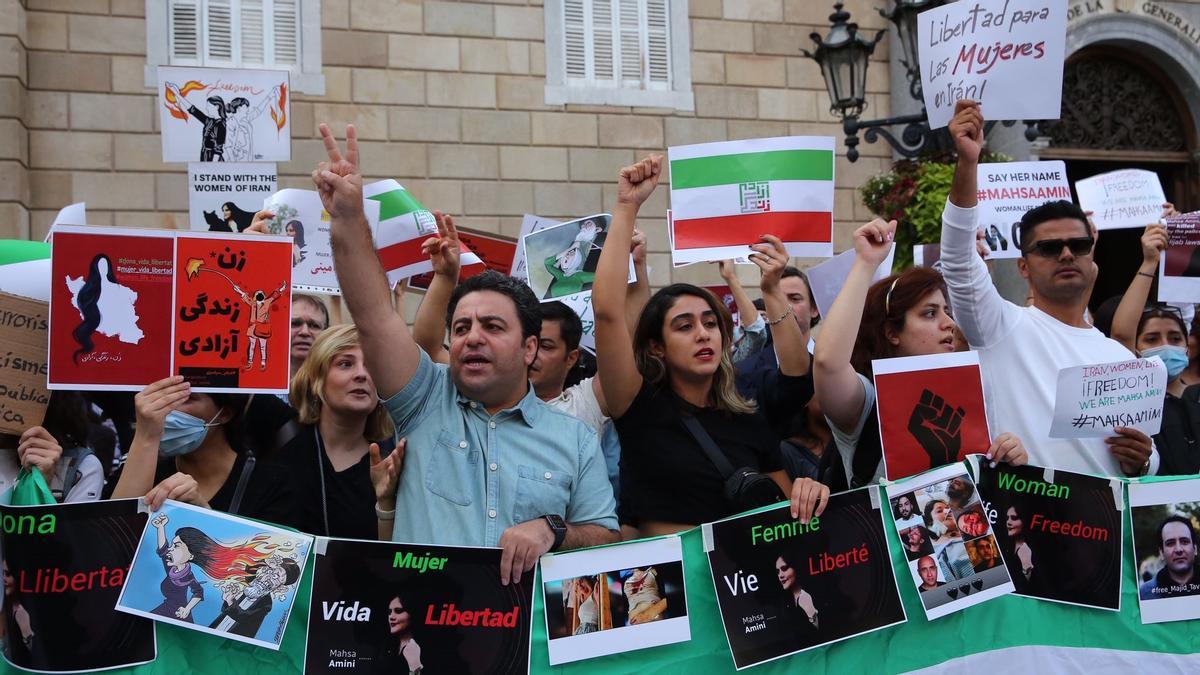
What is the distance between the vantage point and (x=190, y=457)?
388cm

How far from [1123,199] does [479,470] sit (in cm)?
542

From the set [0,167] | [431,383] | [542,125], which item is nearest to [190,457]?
[431,383]

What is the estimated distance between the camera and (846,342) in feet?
11.5

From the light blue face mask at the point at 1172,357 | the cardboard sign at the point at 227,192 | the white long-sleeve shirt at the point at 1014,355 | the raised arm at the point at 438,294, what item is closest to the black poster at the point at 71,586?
the raised arm at the point at 438,294

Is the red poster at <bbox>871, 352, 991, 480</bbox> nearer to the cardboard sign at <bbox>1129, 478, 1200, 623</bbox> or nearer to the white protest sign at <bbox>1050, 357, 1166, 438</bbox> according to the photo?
the white protest sign at <bbox>1050, 357, 1166, 438</bbox>

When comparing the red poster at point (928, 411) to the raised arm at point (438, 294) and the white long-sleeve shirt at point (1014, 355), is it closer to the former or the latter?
the white long-sleeve shirt at point (1014, 355)

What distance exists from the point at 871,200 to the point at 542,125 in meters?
3.07

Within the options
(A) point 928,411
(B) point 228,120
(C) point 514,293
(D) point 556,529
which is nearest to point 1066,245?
(A) point 928,411

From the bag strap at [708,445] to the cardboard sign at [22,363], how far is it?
1859 mm

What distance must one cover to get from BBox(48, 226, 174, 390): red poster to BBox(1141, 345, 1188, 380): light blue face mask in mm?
4288

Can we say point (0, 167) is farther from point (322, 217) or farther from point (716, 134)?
point (716, 134)

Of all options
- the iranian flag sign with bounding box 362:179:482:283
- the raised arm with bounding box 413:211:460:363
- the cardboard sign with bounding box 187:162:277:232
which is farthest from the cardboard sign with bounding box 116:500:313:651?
the cardboard sign with bounding box 187:162:277:232

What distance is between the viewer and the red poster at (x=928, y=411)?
3545mm

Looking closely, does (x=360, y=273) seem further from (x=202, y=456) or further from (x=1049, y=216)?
(x=1049, y=216)
